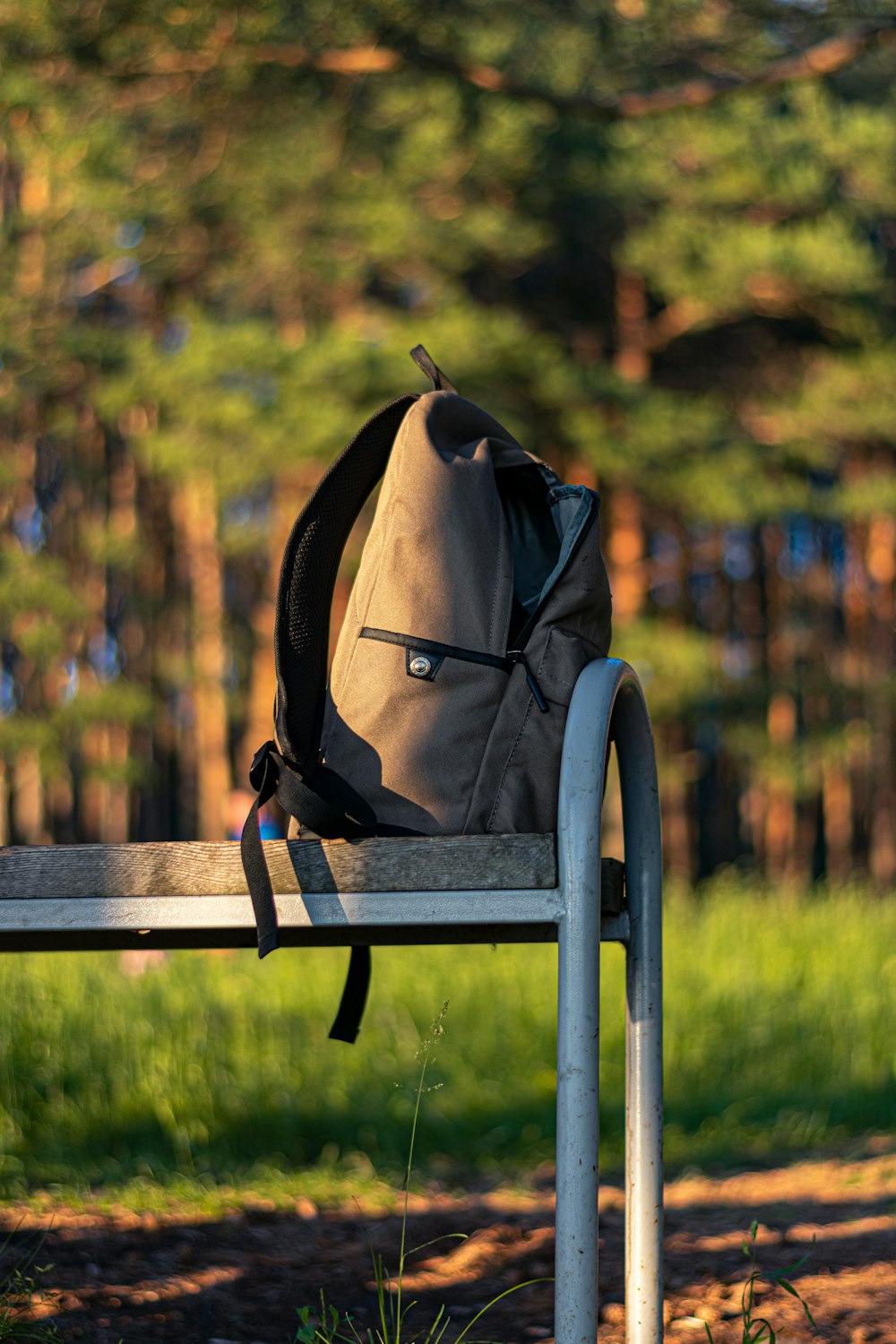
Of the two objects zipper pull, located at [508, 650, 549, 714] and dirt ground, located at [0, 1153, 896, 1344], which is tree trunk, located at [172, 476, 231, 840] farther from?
zipper pull, located at [508, 650, 549, 714]

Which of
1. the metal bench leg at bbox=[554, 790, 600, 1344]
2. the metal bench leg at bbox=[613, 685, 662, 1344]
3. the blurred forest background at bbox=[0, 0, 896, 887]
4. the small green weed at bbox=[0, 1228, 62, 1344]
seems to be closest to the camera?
the metal bench leg at bbox=[554, 790, 600, 1344]

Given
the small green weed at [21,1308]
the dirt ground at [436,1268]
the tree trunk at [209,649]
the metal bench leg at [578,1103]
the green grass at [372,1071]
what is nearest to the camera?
the metal bench leg at [578,1103]

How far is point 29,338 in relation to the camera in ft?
33.2

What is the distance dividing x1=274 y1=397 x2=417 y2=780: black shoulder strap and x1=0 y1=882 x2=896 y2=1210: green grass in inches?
60.6

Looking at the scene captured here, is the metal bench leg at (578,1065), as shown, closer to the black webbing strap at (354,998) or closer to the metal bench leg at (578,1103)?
the metal bench leg at (578,1103)

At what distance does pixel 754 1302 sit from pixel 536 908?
0.92 m

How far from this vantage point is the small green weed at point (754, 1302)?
1.68 meters

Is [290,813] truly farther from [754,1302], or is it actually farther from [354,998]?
[754,1302]

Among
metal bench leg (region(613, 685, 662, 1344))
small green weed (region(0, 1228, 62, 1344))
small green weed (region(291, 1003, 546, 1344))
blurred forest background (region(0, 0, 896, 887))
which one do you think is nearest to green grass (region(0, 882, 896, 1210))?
small green weed (region(0, 1228, 62, 1344))

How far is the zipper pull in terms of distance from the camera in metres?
1.53

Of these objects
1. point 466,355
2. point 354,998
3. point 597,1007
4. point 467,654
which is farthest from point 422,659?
point 466,355

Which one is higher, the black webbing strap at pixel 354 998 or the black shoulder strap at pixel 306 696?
the black shoulder strap at pixel 306 696

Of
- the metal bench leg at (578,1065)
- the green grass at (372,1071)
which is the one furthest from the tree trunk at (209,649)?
the metal bench leg at (578,1065)

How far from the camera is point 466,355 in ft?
30.3
